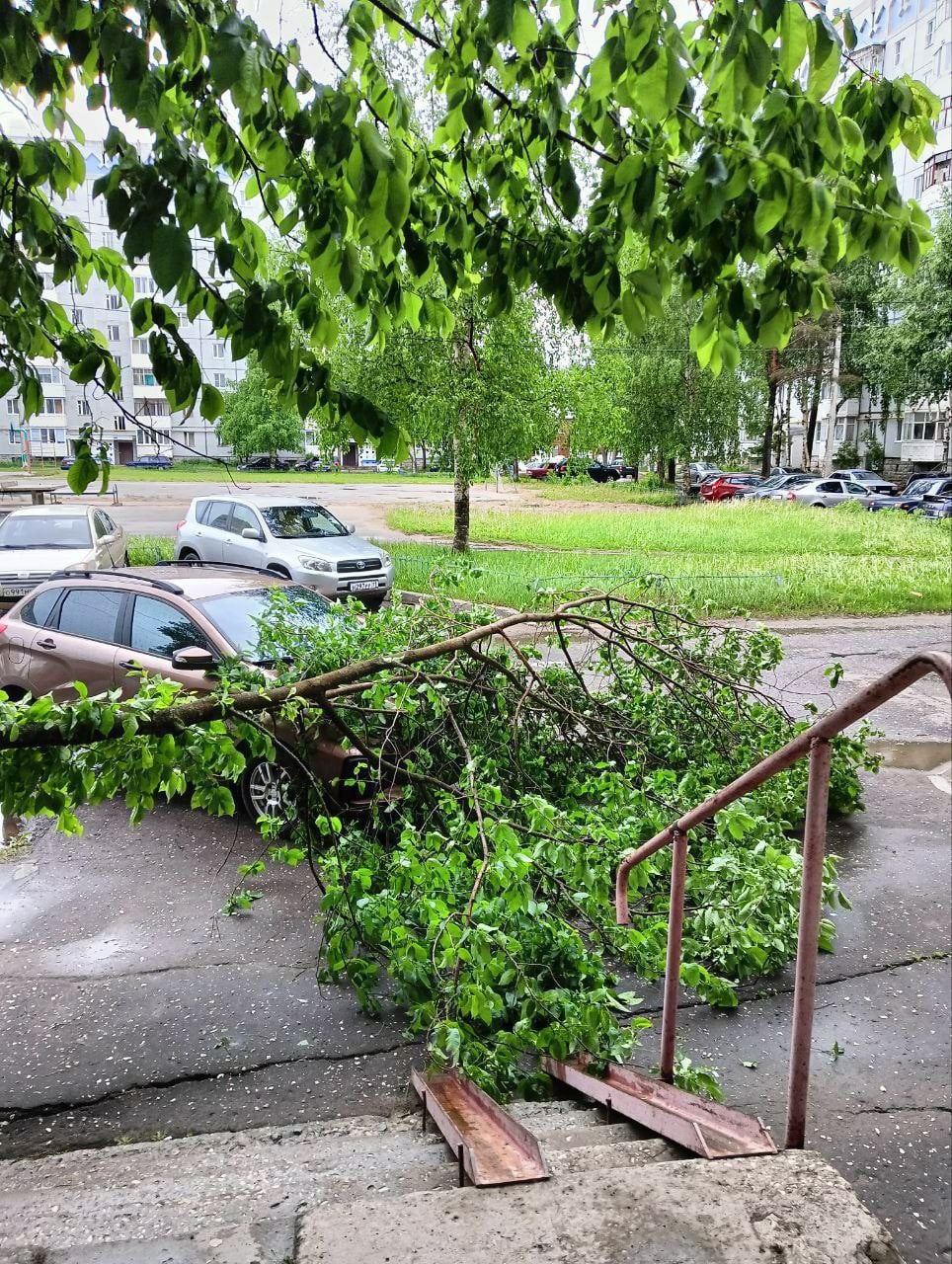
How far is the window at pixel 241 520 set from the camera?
15.4 metres

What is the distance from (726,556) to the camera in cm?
2120

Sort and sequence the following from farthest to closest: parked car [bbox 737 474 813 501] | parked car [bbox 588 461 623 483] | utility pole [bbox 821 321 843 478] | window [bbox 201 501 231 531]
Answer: parked car [bbox 588 461 623 483] → utility pole [bbox 821 321 843 478] → parked car [bbox 737 474 813 501] → window [bbox 201 501 231 531]

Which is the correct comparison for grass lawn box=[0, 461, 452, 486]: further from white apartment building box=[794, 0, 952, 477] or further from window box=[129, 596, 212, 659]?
white apartment building box=[794, 0, 952, 477]

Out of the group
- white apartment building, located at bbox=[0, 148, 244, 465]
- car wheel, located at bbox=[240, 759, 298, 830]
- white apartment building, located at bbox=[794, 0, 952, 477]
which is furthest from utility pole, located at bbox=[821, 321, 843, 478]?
car wheel, located at bbox=[240, 759, 298, 830]

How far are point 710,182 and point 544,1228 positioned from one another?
258 cm

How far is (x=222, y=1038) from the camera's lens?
446 cm

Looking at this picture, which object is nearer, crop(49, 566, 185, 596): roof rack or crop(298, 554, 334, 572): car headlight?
crop(49, 566, 185, 596): roof rack

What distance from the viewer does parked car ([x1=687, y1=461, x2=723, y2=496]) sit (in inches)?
1860

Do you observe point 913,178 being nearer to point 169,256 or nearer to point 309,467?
point 309,467

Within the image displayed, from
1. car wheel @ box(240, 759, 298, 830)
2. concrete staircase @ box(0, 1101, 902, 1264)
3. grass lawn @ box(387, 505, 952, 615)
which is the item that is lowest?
car wheel @ box(240, 759, 298, 830)

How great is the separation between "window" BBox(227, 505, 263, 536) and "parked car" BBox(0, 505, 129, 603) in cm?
208

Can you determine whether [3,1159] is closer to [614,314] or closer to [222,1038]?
[222,1038]

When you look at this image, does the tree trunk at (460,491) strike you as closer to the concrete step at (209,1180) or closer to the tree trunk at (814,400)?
A: the concrete step at (209,1180)

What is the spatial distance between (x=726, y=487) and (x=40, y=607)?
38517 mm
